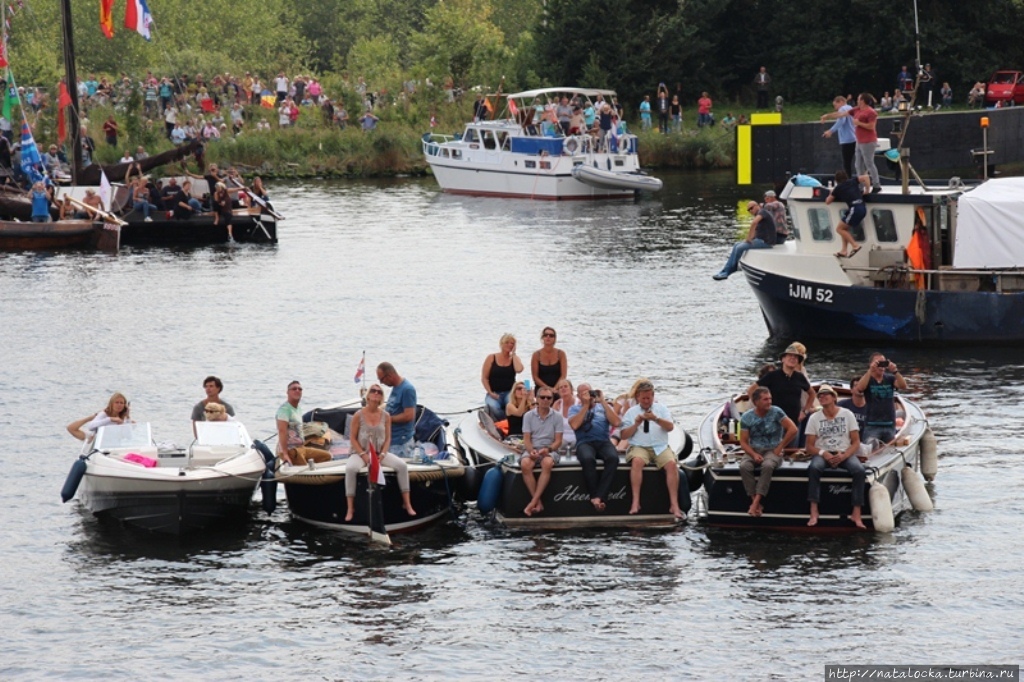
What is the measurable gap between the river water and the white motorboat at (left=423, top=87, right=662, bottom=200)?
886 inches

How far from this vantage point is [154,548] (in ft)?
67.9

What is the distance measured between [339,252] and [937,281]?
68.4 ft

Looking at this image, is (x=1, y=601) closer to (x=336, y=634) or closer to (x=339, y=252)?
(x=336, y=634)

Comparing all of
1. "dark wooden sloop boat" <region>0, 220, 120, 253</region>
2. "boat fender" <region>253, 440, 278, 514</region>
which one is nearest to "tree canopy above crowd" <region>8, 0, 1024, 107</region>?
"dark wooden sloop boat" <region>0, 220, 120, 253</region>

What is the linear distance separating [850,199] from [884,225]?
0.92 meters

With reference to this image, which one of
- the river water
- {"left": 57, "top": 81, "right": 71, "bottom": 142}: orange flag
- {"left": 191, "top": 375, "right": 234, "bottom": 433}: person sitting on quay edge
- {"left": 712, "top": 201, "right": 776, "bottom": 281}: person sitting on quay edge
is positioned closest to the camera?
the river water

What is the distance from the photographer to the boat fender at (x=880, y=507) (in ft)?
66.4

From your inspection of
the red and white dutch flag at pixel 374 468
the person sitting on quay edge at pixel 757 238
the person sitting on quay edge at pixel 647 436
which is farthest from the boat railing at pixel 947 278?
the red and white dutch flag at pixel 374 468

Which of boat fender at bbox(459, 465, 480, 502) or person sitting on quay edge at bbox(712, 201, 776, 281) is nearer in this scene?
boat fender at bbox(459, 465, 480, 502)

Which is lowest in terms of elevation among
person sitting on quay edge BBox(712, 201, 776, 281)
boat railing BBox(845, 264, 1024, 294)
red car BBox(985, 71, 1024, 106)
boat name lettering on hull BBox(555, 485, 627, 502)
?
boat name lettering on hull BBox(555, 485, 627, 502)

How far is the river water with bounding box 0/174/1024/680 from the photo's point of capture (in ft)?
57.6

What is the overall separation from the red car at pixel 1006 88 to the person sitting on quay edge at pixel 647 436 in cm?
5646

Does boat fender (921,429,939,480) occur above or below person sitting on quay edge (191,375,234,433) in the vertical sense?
below

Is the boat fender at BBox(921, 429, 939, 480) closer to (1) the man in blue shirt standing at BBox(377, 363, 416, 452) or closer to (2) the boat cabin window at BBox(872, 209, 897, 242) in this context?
(1) the man in blue shirt standing at BBox(377, 363, 416, 452)
